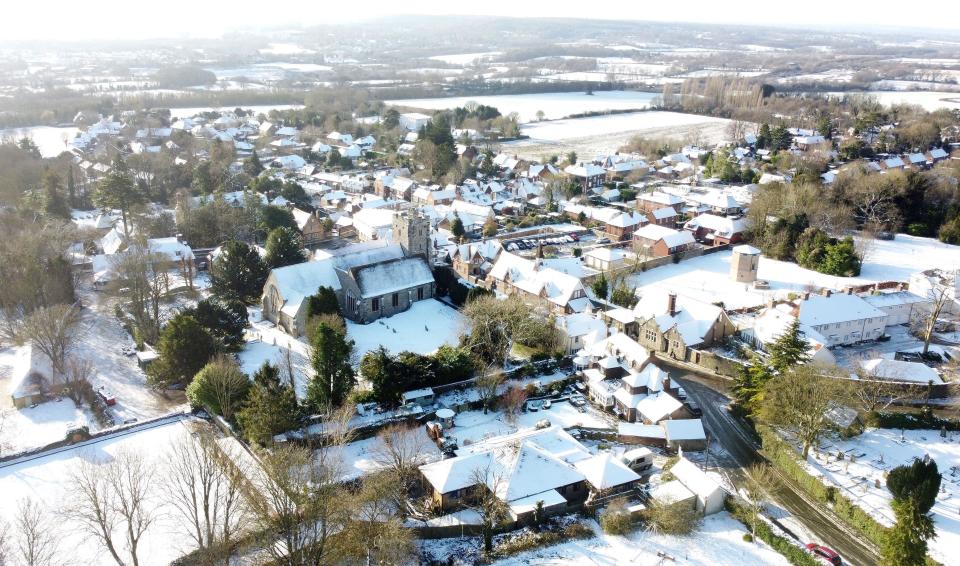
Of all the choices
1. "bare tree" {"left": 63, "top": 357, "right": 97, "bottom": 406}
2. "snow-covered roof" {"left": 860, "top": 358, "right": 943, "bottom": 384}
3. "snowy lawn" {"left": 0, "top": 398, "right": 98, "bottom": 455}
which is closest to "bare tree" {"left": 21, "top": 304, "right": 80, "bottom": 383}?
"bare tree" {"left": 63, "top": 357, "right": 97, "bottom": 406}

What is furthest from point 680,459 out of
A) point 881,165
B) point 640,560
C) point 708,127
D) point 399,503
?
point 708,127

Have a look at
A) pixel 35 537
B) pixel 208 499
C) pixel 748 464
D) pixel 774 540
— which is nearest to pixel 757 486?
pixel 774 540

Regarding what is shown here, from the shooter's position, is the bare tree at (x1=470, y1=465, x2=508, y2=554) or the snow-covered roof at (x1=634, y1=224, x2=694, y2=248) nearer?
the bare tree at (x1=470, y1=465, x2=508, y2=554)

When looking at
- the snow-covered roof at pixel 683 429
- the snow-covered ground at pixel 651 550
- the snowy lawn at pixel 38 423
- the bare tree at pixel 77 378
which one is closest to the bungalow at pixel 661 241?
the snow-covered roof at pixel 683 429

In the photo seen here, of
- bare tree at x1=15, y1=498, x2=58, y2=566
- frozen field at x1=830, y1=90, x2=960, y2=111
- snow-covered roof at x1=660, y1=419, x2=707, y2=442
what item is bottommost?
snow-covered roof at x1=660, y1=419, x2=707, y2=442

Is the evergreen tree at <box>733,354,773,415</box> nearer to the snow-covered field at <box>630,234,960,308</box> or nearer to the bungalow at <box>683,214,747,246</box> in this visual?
the snow-covered field at <box>630,234,960,308</box>

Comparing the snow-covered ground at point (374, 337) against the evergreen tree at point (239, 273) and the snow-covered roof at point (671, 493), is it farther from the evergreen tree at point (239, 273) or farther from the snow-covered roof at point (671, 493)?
the snow-covered roof at point (671, 493)

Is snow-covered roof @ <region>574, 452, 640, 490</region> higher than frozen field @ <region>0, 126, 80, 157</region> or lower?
lower

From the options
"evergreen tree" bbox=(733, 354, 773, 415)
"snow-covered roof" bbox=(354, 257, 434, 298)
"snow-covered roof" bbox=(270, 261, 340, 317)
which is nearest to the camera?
"evergreen tree" bbox=(733, 354, 773, 415)
